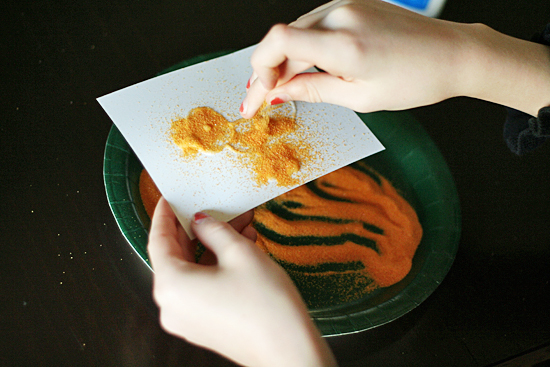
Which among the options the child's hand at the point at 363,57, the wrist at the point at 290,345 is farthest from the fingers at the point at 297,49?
the wrist at the point at 290,345

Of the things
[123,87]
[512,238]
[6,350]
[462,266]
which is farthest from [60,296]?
[512,238]

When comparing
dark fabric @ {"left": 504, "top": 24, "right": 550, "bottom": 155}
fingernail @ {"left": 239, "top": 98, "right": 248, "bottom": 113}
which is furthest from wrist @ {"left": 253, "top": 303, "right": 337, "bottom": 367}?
dark fabric @ {"left": 504, "top": 24, "right": 550, "bottom": 155}

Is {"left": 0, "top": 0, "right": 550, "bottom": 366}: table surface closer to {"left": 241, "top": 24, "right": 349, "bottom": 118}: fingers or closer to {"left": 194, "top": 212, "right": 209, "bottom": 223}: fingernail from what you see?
{"left": 194, "top": 212, "right": 209, "bottom": 223}: fingernail

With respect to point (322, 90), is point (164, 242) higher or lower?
lower

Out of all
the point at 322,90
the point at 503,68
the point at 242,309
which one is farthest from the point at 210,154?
the point at 503,68

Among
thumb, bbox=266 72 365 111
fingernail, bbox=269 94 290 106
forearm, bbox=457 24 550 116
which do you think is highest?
forearm, bbox=457 24 550 116

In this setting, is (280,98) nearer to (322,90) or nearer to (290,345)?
(322,90)

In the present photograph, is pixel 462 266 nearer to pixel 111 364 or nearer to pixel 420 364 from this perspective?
pixel 420 364
